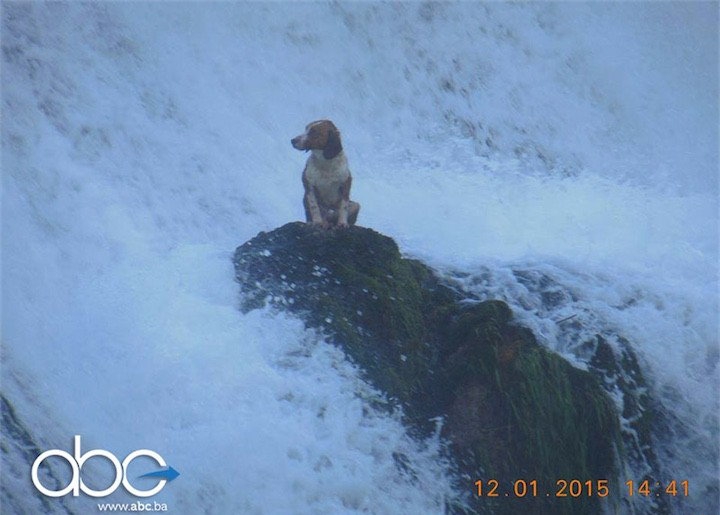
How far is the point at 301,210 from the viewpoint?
741cm

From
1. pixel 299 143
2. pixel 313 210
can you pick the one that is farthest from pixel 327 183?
pixel 299 143

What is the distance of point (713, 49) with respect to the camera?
9703 mm

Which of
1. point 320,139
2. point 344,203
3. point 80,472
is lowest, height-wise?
point 80,472

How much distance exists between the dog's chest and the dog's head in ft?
0.21

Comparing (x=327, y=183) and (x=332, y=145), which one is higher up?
(x=332, y=145)

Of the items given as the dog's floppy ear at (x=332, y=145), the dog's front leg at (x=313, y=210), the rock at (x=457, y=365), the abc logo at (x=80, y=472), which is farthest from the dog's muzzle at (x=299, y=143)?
the abc logo at (x=80, y=472)

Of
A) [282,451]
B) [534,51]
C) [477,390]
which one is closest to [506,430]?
[477,390]

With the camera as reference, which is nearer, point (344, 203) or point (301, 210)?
point (344, 203)

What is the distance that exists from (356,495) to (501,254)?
268 centimetres

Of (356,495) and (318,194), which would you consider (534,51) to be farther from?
(356,495)

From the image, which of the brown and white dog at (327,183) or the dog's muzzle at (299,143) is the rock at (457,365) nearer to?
the brown and white dog at (327,183)

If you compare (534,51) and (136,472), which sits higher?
(534,51)

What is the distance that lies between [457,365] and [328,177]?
3.92 feet

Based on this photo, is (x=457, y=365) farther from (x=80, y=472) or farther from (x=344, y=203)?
(x=80, y=472)
